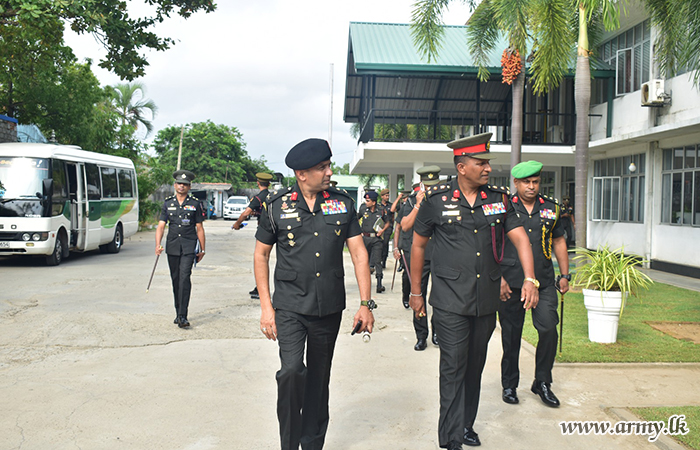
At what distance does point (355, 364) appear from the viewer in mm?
6312

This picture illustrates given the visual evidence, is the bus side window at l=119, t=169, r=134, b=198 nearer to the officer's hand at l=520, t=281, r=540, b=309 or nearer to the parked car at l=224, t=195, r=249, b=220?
the officer's hand at l=520, t=281, r=540, b=309

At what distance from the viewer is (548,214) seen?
530 centimetres

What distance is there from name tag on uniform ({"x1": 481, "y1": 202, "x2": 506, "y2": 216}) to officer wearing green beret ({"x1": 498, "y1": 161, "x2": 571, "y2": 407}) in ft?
3.10

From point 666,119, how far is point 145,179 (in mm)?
22223

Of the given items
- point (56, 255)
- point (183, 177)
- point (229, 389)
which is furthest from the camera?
point (56, 255)

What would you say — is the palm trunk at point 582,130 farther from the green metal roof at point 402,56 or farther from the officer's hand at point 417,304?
the officer's hand at point 417,304

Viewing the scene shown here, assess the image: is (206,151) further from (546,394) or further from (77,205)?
(546,394)

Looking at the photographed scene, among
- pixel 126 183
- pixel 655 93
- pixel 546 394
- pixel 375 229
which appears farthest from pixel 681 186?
pixel 126 183

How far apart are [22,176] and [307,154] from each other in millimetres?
13145

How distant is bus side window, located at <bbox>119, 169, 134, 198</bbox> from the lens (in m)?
19.9

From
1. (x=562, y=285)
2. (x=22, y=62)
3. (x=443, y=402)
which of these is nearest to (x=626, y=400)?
(x=562, y=285)

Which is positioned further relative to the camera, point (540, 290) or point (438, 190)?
point (540, 290)

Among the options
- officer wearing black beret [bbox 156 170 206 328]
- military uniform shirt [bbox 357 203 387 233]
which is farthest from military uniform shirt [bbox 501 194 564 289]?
military uniform shirt [bbox 357 203 387 233]

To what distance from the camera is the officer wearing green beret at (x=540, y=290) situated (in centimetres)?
513
